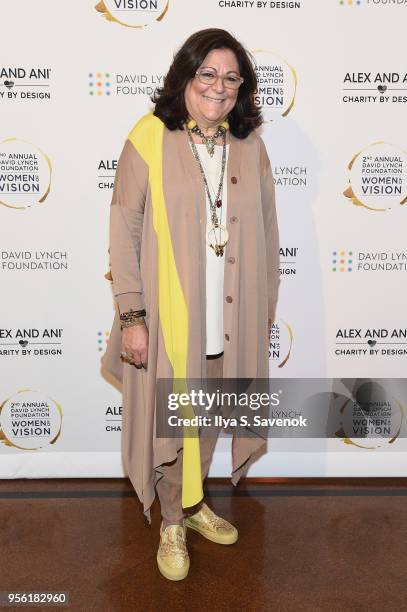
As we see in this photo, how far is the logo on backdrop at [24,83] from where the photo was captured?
2303 millimetres

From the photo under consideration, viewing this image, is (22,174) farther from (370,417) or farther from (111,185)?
(370,417)

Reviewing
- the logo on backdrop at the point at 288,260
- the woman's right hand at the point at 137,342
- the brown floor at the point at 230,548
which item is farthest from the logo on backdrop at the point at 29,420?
the logo on backdrop at the point at 288,260

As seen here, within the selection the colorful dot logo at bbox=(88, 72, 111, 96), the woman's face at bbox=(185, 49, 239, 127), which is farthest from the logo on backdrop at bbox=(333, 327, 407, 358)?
the colorful dot logo at bbox=(88, 72, 111, 96)

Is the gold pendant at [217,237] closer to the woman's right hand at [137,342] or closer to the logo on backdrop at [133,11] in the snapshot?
the woman's right hand at [137,342]

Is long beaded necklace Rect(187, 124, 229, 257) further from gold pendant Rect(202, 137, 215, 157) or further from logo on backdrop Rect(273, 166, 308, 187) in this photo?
logo on backdrop Rect(273, 166, 308, 187)

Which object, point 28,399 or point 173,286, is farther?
point 28,399

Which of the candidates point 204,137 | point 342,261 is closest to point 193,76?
point 204,137

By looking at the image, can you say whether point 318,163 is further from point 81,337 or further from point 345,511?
point 345,511

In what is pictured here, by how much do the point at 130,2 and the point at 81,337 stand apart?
136cm

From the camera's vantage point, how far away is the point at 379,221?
8.17 feet

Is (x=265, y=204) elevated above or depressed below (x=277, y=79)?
below

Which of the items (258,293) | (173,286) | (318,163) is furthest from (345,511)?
(318,163)

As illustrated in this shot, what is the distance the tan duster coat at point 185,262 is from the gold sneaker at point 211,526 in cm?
33

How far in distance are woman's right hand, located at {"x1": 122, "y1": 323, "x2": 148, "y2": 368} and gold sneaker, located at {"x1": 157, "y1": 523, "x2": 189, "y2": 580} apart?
0.63 meters
